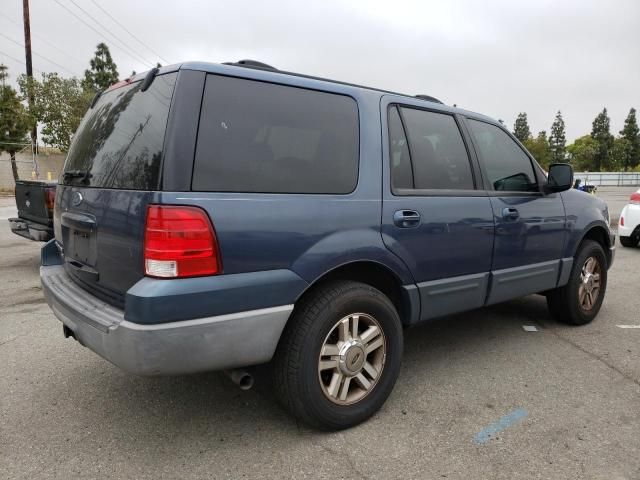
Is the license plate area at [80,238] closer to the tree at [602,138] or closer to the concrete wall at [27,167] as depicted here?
the concrete wall at [27,167]

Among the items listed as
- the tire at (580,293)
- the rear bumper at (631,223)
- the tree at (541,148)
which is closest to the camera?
the tire at (580,293)

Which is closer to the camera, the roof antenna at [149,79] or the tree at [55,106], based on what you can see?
the roof antenna at [149,79]

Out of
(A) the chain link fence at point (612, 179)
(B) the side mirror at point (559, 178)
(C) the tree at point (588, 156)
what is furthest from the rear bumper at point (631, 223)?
(C) the tree at point (588, 156)

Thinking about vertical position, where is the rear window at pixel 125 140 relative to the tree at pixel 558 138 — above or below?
below

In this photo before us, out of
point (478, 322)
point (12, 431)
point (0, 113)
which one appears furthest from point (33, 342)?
point (0, 113)

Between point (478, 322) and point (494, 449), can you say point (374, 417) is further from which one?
point (478, 322)

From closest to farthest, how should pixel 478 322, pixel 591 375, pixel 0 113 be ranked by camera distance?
pixel 591 375 < pixel 478 322 < pixel 0 113

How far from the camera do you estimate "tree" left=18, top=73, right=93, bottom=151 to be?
27.3 meters

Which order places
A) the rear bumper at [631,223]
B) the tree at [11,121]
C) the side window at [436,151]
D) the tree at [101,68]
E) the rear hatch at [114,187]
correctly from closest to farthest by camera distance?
the rear hatch at [114,187], the side window at [436,151], the rear bumper at [631,223], the tree at [11,121], the tree at [101,68]

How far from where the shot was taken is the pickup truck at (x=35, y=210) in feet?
19.1

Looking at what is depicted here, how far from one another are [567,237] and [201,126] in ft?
10.6

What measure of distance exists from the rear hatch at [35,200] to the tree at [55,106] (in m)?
24.0

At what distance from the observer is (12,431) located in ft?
8.50

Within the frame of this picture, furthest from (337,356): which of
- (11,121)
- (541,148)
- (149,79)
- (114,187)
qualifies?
(541,148)
